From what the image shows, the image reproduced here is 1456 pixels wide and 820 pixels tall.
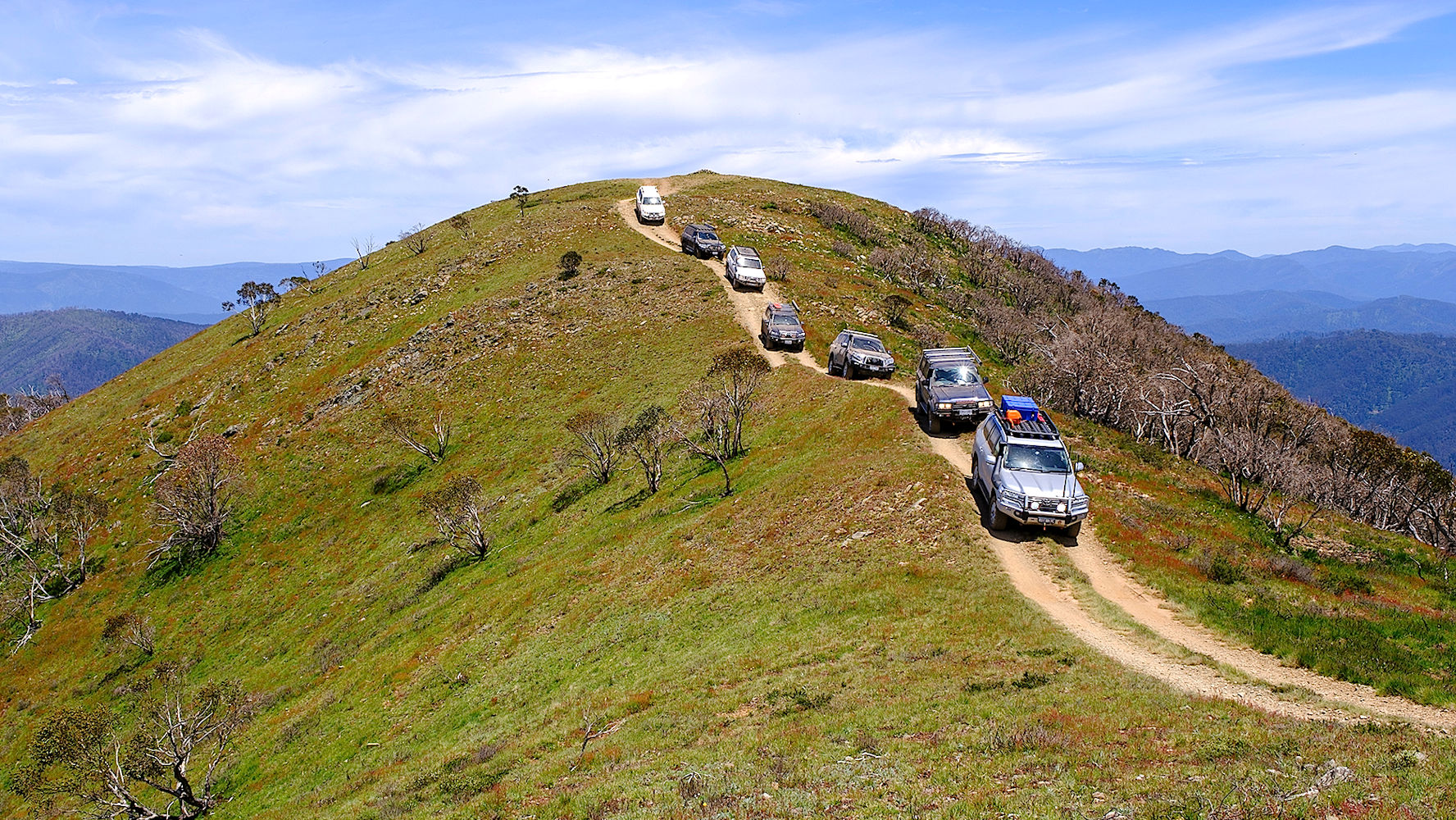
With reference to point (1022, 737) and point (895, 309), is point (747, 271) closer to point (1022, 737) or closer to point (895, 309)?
point (895, 309)

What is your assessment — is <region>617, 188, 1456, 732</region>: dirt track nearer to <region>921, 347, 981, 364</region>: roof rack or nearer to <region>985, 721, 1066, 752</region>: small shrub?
<region>985, 721, 1066, 752</region>: small shrub

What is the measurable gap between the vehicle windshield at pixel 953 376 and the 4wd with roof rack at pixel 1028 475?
6215 mm

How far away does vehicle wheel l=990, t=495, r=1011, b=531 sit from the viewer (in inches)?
822

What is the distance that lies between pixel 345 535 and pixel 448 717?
2566 cm

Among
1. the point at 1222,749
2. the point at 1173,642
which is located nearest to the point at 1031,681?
the point at 1222,749

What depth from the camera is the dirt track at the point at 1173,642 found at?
12.3 metres

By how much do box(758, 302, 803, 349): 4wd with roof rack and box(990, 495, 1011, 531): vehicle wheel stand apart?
79.3 feet

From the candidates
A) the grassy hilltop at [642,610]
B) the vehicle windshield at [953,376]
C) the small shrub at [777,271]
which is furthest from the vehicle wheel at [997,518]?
the small shrub at [777,271]

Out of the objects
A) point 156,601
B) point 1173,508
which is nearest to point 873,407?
point 1173,508

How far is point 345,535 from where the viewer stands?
4247 centimetres

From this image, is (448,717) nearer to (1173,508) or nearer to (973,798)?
(973,798)

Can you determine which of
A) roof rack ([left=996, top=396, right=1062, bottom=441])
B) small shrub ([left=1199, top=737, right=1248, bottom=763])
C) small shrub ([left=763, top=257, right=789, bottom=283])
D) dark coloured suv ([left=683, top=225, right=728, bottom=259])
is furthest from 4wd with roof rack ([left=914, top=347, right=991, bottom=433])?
dark coloured suv ([left=683, top=225, right=728, bottom=259])

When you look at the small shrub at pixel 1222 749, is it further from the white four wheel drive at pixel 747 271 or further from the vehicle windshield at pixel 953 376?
the white four wheel drive at pixel 747 271

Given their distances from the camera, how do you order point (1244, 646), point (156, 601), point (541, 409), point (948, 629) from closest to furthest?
point (1244, 646), point (948, 629), point (156, 601), point (541, 409)
